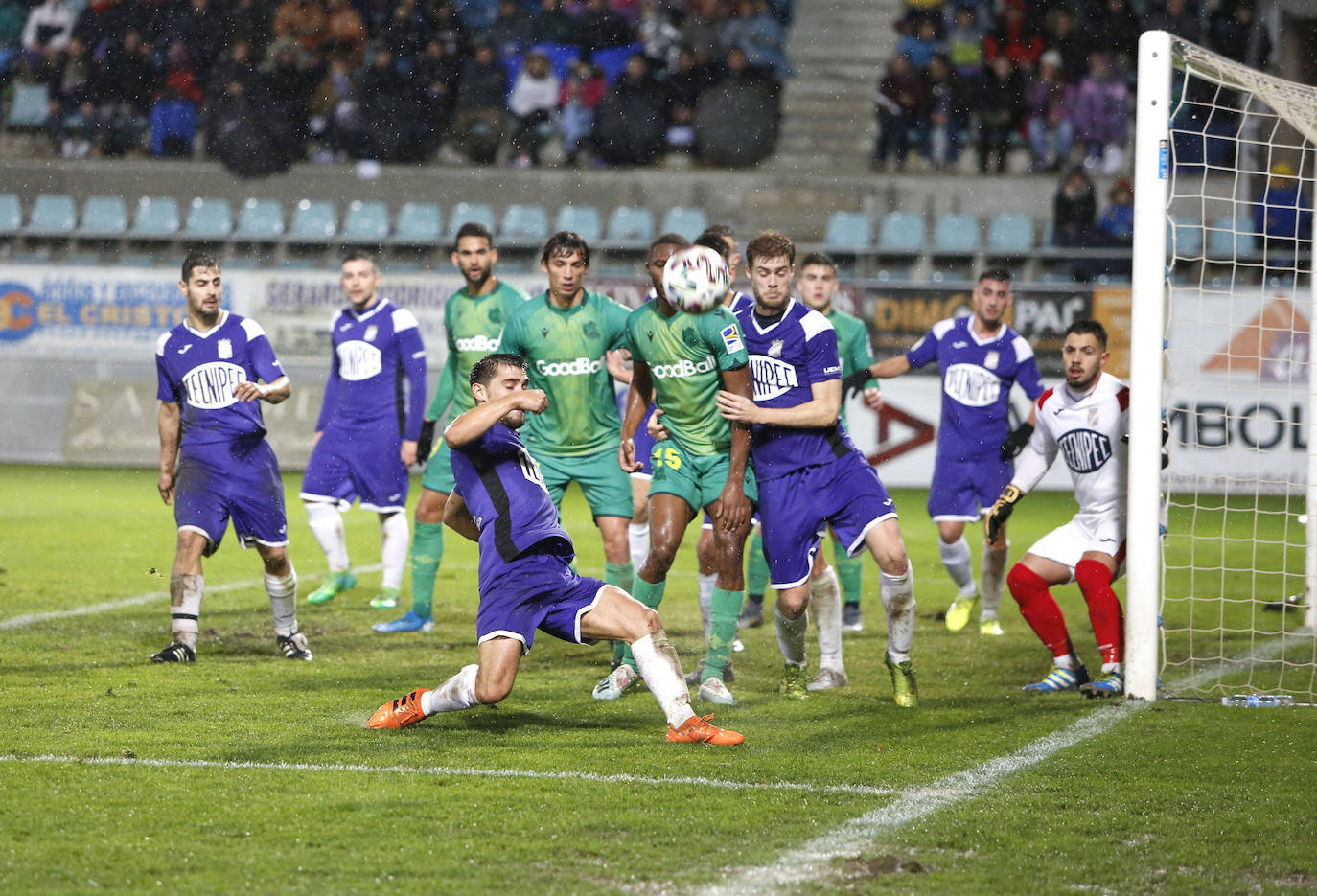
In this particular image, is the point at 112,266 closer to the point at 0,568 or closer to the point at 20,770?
the point at 0,568

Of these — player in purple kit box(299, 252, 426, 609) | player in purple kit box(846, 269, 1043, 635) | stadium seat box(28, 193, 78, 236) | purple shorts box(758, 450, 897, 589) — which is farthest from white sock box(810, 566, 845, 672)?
stadium seat box(28, 193, 78, 236)

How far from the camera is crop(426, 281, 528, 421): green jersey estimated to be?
29.9ft

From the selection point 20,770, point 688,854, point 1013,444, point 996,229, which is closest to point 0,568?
point 20,770

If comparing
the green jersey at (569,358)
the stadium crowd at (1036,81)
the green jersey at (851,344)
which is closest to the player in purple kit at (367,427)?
the green jersey at (569,358)

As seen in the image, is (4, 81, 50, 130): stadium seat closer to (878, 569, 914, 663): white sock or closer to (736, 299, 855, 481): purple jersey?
(736, 299, 855, 481): purple jersey

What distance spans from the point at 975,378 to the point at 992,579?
1.31 m

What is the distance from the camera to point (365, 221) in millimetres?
20922

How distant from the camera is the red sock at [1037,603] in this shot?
727 cm

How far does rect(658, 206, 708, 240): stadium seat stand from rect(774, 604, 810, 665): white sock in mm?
13237

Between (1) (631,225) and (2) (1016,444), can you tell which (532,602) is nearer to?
(2) (1016,444)

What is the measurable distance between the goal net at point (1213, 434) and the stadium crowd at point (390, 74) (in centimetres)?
745

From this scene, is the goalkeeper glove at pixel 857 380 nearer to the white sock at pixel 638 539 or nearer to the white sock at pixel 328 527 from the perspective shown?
the white sock at pixel 638 539

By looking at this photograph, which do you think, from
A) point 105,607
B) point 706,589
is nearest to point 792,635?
point 706,589

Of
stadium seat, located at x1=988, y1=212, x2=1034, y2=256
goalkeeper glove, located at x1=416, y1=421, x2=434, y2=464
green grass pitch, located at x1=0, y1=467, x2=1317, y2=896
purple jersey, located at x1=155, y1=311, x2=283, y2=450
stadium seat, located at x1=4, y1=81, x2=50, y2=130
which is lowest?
green grass pitch, located at x1=0, y1=467, x2=1317, y2=896
